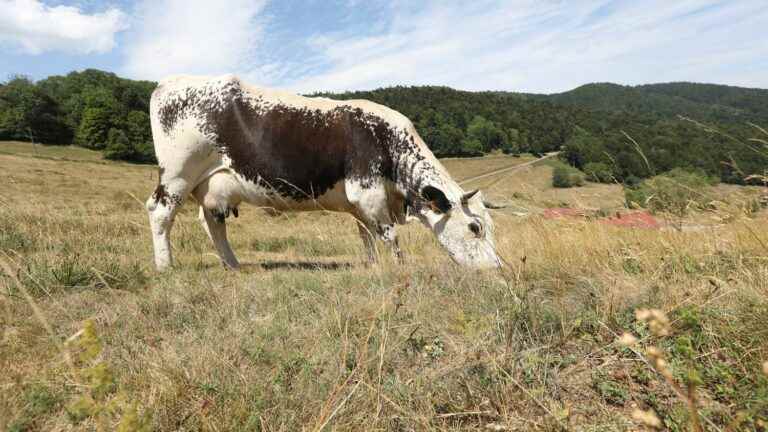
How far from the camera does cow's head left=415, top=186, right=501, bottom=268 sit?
4.51m

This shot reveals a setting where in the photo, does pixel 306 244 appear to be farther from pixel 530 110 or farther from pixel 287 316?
pixel 530 110

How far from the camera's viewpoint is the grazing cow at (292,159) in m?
4.92

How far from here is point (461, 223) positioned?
4.70m

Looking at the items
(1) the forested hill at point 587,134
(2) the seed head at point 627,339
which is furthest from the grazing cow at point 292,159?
A: (2) the seed head at point 627,339

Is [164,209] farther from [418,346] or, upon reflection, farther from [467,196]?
[418,346]

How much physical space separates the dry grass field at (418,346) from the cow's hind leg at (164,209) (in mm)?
780

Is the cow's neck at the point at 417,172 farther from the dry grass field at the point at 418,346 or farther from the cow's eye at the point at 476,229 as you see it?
the dry grass field at the point at 418,346

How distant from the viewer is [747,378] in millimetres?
1761

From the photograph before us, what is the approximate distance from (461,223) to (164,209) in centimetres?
380

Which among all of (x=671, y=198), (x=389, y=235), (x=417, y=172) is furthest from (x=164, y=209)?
(x=671, y=198)

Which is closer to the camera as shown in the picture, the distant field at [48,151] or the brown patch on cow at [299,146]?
the brown patch on cow at [299,146]

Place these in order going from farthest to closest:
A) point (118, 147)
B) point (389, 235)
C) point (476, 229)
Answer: point (118, 147), point (389, 235), point (476, 229)

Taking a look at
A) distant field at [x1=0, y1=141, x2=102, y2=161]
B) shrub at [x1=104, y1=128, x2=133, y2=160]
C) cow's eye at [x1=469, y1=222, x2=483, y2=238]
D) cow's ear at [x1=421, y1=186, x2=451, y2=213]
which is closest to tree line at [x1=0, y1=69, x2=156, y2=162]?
shrub at [x1=104, y1=128, x2=133, y2=160]

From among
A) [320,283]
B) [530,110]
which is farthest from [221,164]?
[530,110]
